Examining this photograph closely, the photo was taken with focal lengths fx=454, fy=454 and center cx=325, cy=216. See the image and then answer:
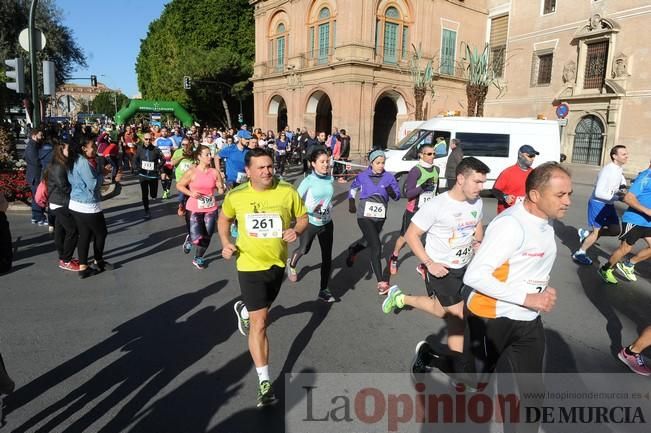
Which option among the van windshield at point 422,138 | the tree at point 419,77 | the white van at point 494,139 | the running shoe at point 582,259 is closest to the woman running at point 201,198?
the running shoe at point 582,259

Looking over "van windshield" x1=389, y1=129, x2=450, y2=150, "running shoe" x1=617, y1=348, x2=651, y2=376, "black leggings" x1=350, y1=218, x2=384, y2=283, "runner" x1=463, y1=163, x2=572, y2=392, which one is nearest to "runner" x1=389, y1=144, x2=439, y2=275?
"black leggings" x1=350, y1=218, x2=384, y2=283

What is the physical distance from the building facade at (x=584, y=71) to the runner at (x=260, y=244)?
20.4m

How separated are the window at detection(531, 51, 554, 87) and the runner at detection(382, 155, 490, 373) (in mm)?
29899

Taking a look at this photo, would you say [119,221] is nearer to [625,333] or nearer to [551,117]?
[625,333]

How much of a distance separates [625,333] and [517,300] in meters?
3.04

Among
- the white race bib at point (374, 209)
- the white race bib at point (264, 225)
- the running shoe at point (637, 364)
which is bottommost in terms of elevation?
the running shoe at point (637, 364)

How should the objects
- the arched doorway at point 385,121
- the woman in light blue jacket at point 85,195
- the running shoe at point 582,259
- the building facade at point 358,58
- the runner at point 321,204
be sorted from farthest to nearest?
the arched doorway at point 385,121 → the building facade at point 358,58 → the running shoe at point 582,259 → the woman in light blue jacket at point 85,195 → the runner at point 321,204

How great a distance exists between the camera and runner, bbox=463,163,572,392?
2.61m

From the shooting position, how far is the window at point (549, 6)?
28984 millimetres

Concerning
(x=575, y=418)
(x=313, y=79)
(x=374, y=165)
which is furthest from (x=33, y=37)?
(x=313, y=79)

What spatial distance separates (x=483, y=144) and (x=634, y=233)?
9.12 metres

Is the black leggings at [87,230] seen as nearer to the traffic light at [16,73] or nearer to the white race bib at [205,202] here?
the white race bib at [205,202]

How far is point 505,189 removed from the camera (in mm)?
6574

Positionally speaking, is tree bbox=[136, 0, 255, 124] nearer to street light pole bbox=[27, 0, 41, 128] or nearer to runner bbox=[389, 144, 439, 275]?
street light pole bbox=[27, 0, 41, 128]
